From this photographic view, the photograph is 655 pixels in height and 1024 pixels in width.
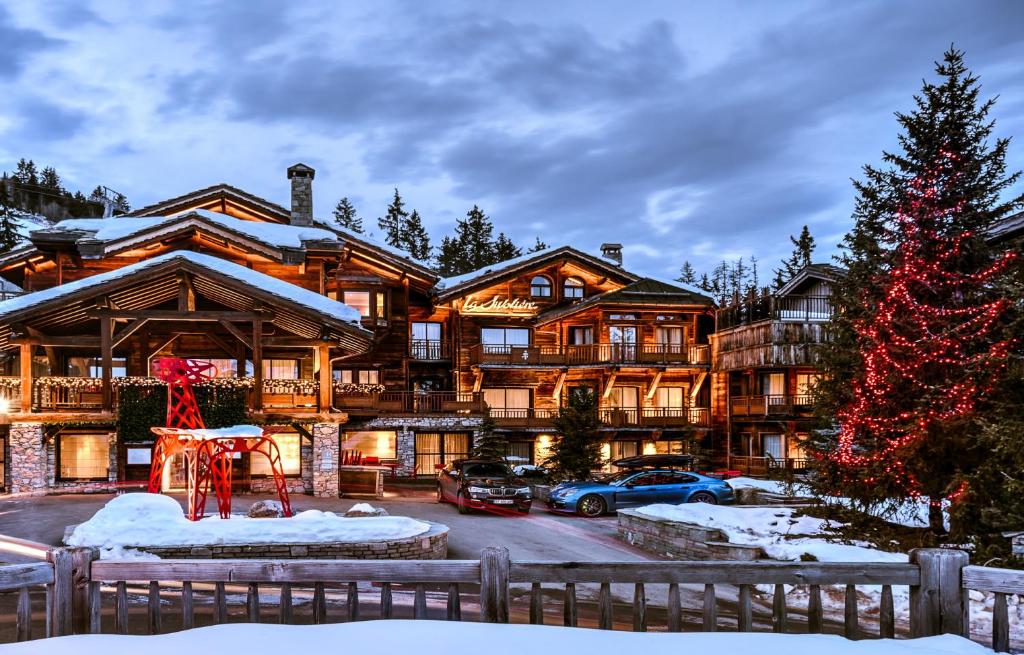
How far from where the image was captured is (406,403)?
32031mm

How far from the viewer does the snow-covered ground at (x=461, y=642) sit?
5.39 meters

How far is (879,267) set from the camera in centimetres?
1525

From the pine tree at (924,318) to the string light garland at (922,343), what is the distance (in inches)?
1.0

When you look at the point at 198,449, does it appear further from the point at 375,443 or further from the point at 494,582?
the point at 375,443

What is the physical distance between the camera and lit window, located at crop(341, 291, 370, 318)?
112ft

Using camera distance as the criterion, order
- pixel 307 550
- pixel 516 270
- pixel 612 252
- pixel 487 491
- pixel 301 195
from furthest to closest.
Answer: pixel 612 252
pixel 516 270
pixel 301 195
pixel 487 491
pixel 307 550

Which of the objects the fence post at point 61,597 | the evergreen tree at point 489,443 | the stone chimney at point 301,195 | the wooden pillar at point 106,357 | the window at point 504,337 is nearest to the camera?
the fence post at point 61,597

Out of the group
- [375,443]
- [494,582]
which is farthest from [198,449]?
[375,443]

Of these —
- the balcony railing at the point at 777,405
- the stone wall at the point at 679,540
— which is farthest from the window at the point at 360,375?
the stone wall at the point at 679,540

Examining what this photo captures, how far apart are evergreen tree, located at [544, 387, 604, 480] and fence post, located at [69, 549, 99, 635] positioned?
79.5 feet

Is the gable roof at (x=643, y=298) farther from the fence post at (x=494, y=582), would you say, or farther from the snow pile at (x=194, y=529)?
the fence post at (x=494, y=582)

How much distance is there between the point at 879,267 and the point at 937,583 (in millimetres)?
10718

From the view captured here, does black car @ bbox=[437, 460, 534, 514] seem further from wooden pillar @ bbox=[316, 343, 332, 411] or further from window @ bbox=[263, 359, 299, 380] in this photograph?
window @ bbox=[263, 359, 299, 380]

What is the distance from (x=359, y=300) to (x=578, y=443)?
1212 cm
